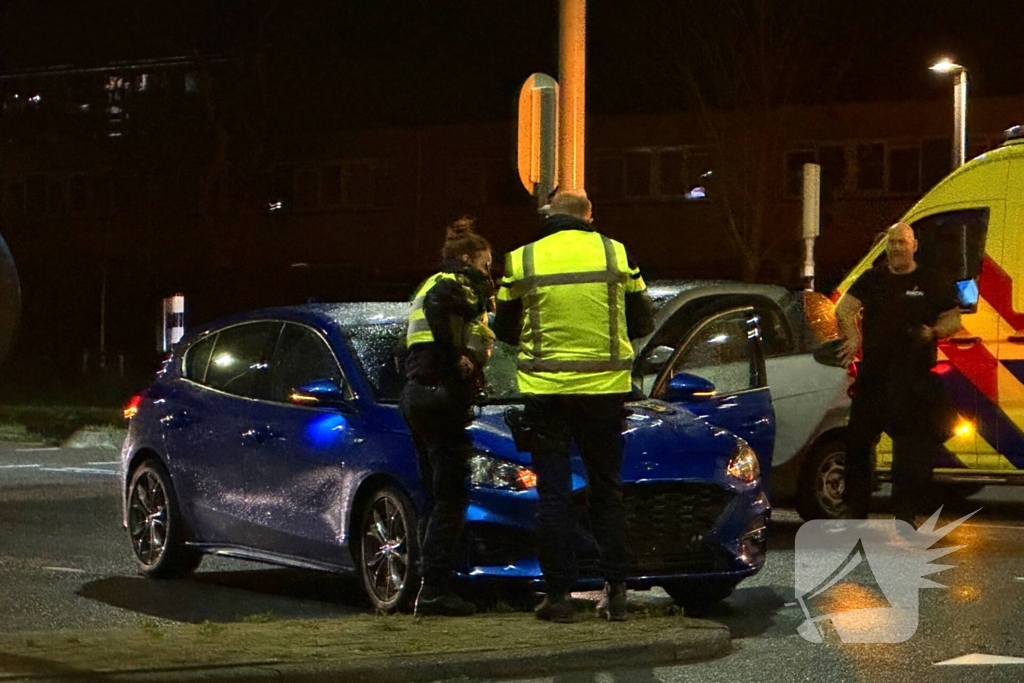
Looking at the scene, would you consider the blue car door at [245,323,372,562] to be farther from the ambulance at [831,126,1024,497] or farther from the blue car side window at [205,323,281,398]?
the ambulance at [831,126,1024,497]

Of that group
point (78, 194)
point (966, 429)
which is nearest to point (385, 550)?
point (966, 429)

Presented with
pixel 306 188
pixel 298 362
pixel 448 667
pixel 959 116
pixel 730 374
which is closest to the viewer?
pixel 448 667

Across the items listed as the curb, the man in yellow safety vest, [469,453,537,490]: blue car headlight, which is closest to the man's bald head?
the man in yellow safety vest

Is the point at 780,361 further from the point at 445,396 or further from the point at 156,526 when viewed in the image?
the point at 445,396

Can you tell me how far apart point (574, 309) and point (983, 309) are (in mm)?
5513

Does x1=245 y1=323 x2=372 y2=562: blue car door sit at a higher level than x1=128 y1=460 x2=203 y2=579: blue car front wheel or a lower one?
higher

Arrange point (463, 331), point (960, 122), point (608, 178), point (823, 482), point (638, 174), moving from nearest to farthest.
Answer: point (463, 331)
point (823, 482)
point (960, 122)
point (638, 174)
point (608, 178)

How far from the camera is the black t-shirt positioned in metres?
11.4

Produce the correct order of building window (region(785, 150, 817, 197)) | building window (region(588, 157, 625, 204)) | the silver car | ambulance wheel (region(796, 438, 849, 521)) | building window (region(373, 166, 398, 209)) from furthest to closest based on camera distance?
building window (region(373, 166, 398, 209)) → building window (region(588, 157, 625, 204)) → building window (region(785, 150, 817, 197)) → ambulance wheel (region(796, 438, 849, 521)) → the silver car

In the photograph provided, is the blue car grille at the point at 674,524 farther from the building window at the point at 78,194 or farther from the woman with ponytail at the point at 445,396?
the building window at the point at 78,194

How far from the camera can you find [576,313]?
7996 mm

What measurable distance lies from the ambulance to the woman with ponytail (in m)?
4.70

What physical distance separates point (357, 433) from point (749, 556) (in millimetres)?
1922

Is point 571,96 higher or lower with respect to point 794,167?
lower
